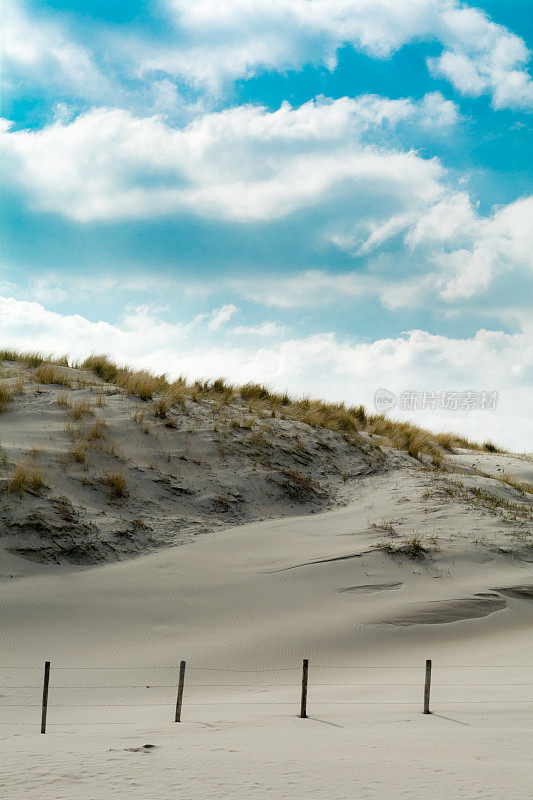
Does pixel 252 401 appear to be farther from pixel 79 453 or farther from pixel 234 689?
pixel 234 689

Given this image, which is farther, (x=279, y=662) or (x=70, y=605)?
(x=70, y=605)

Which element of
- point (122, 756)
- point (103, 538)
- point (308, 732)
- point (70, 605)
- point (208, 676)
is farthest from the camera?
point (103, 538)

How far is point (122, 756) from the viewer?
551 centimetres

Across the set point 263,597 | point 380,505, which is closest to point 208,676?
point 263,597

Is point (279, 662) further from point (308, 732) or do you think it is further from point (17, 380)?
point (17, 380)

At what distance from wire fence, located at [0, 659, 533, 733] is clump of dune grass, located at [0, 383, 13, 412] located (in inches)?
326

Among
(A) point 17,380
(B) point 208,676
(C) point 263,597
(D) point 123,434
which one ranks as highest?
(A) point 17,380

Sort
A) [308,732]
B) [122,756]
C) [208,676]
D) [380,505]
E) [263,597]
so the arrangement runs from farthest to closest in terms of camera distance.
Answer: [380,505], [263,597], [208,676], [308,732], [122,756]

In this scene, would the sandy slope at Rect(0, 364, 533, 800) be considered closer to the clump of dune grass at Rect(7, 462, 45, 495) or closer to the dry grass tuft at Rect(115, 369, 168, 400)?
the clump of dune grass at Rect(7, 462, 45, 495)

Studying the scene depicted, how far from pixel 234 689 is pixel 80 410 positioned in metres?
8.98

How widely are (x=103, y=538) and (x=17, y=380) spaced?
21.7ft

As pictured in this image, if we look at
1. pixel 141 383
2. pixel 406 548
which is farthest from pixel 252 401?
pixel 406 548

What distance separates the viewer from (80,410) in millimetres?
16188

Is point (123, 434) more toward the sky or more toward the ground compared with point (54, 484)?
more toward the sky
